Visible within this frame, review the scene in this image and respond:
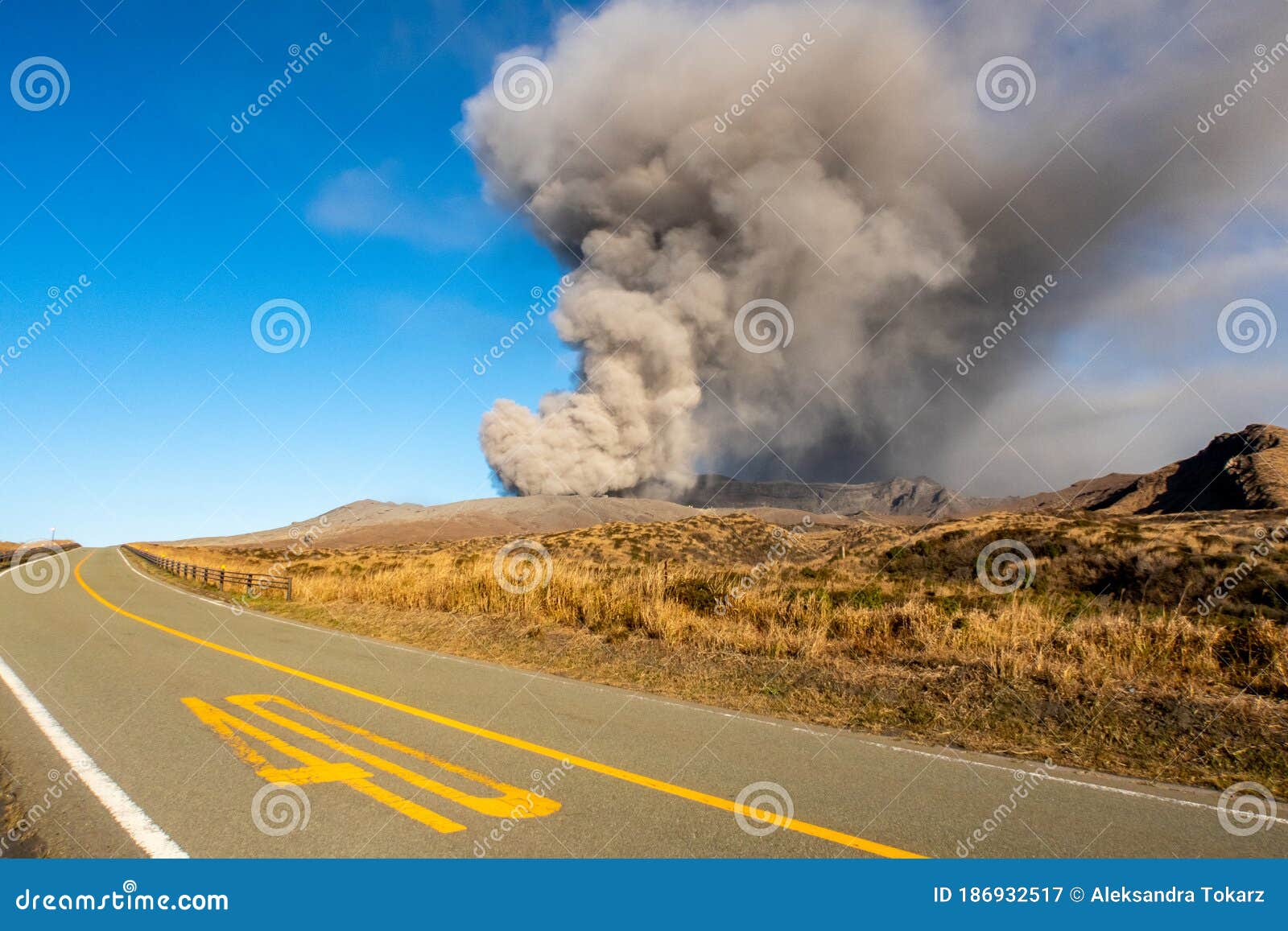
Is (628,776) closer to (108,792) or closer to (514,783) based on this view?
(514,783)

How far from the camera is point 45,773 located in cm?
505

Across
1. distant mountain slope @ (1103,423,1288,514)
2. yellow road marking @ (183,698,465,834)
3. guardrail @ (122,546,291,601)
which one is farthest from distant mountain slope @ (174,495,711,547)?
yellow road marking @ (183,698,465,834)

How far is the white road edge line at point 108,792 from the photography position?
369 centimetres

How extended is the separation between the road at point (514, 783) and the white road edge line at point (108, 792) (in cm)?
2

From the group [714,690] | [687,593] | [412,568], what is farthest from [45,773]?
[412,568]

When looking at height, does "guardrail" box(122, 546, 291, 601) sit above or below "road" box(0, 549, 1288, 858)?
below

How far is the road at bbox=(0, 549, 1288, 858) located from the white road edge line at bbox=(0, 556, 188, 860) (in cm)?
2

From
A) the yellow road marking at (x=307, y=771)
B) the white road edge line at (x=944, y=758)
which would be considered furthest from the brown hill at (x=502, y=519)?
the yellow road marking at (x=307, y=771)

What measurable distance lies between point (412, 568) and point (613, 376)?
1974 inches

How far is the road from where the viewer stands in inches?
148

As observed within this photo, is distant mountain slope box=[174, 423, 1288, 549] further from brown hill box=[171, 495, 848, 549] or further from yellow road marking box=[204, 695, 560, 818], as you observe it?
yellow road marking box=[204, 695, 560, 818]

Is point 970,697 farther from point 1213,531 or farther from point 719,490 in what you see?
point 719,490

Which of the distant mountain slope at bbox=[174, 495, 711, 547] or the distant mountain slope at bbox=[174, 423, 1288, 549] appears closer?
the distant mountain slope at bbox=[174, 423, 1288, 549]

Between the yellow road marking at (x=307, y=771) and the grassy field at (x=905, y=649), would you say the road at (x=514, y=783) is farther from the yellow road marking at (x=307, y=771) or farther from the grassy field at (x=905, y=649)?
the grassy field at (x=905, y=649)
